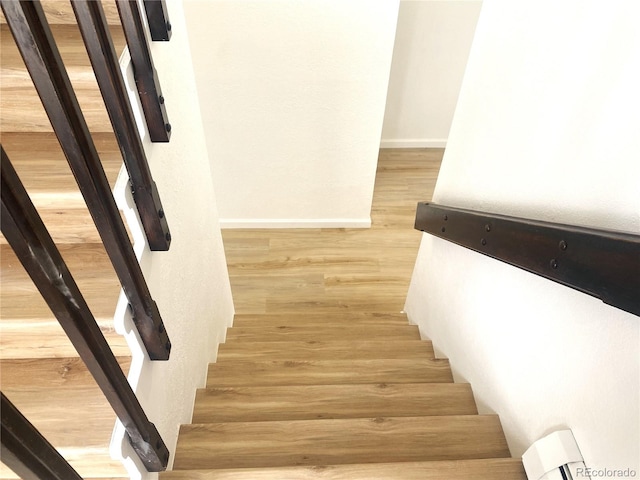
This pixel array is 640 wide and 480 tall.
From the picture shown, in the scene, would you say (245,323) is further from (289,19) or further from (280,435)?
(289,19)

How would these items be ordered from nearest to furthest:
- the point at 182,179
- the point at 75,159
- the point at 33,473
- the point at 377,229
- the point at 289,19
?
the point at 33,473, the point at 75,159, the point at 182,179, the point at 289,19, the point at 377,229

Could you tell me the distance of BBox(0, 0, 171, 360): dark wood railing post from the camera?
0.66 m

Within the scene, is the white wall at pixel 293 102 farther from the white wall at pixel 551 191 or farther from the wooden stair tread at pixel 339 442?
the wooden stair tread at pixel 339 442

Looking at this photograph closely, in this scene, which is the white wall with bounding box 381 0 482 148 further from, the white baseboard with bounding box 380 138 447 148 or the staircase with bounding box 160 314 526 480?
the staircase with bounding box 160 314 526 480

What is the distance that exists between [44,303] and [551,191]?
1.19m

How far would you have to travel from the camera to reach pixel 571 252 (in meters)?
0.92

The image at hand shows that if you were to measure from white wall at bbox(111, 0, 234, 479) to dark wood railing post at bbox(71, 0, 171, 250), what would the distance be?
2.7 inches

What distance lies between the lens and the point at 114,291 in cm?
116

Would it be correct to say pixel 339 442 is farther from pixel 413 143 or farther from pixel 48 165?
pixel 413 143

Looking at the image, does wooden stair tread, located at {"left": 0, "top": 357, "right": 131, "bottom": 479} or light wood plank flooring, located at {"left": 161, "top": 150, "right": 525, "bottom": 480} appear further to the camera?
light wood plank flooring, located at {"left": 161, "top": 150, "right": 525, "bottom": 480}

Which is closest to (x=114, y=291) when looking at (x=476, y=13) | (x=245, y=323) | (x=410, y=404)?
(x=410, y=404)

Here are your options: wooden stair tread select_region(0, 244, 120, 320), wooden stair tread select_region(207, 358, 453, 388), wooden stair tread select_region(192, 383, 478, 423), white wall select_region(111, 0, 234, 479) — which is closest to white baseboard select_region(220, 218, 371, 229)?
white wall select_region(111, 0, 234, 479)

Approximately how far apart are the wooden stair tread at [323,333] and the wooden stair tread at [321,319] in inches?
3.7

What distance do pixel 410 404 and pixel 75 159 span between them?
1382mm
